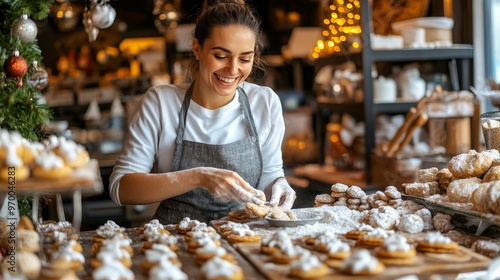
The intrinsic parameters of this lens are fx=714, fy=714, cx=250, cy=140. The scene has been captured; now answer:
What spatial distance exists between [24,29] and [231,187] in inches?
36.0

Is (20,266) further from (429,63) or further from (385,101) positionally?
(429,63)

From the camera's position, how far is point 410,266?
190 centimetres

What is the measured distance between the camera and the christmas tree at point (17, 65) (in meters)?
2.44

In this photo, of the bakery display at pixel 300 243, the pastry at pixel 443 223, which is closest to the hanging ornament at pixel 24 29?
the bakery display at pixel 300 243

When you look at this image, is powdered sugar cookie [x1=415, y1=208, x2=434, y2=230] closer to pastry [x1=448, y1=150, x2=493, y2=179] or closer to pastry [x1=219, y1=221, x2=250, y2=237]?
pastry [x1=448, y1=150, x2=493, y2=179]

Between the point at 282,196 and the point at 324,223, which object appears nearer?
the point at 324,223

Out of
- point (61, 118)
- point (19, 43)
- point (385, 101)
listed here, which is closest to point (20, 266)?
point (19, 43)

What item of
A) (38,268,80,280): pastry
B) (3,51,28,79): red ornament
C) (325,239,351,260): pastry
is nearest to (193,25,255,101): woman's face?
(3,51,28,79): red ornament

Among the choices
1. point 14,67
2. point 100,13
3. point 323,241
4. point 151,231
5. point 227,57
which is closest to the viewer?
point 323,241

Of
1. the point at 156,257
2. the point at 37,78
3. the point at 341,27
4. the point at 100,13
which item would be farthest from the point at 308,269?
the point at 341,27

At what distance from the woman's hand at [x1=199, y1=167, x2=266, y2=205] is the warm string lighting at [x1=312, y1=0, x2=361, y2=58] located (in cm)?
310

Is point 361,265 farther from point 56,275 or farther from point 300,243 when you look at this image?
point 56,275

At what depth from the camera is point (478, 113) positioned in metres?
4.79

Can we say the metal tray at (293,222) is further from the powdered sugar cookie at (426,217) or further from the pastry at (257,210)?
the powdered sugar cookie at (426,217)
